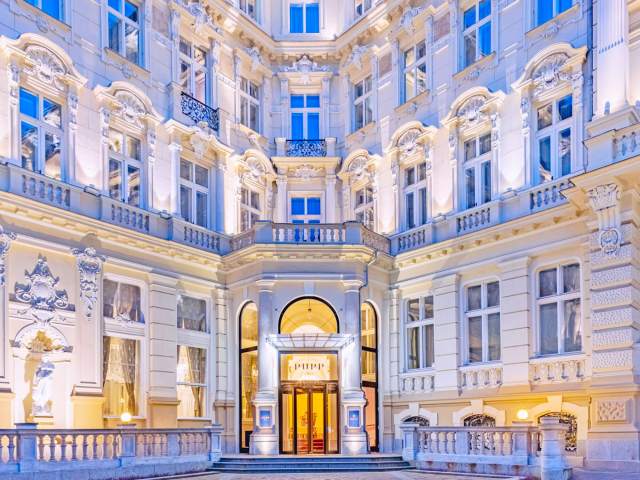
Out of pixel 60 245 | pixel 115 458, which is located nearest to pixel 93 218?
pixel 60 245

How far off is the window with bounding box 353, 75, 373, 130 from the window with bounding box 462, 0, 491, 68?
4060mm

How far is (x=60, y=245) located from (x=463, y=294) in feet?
35.3

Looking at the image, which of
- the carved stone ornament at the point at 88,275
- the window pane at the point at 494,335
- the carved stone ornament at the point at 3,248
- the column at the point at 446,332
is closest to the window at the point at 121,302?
the carved stone ornament at the point at 88,275

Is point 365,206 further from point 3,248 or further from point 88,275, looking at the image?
point 3,248

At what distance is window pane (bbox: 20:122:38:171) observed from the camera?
1768cm

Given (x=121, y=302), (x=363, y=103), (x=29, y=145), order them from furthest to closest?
(x=363, y=103), (x=121, y=302), (x=29, y=145)

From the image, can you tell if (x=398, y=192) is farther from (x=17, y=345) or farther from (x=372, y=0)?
(x=17, y=345)

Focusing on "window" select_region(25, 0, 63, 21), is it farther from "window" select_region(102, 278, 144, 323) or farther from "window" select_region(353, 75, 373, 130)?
"window" select_region(353, 75, 373, 130)

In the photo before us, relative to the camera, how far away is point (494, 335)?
64.1ft

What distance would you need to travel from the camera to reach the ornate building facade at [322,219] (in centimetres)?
1686

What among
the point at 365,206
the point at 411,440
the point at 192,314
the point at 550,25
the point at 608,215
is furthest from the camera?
the point at 365,206

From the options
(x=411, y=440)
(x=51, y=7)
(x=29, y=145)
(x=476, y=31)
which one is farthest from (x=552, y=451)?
(x=51, y=7)

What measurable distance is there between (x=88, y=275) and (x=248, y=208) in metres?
7.22

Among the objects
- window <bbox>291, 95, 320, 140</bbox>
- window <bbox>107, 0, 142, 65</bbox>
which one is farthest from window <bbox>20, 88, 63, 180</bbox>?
window <bbox>291, 95, 320, 140</bbox>
